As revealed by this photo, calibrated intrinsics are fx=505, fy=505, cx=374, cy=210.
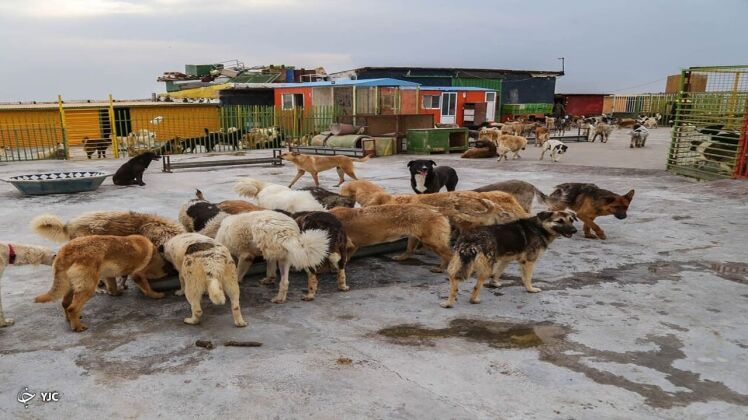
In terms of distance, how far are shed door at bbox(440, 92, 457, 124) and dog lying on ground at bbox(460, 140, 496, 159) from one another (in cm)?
1027

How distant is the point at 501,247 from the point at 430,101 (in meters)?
25.8

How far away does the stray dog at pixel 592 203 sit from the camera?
27.0 ft

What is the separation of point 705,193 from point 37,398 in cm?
1333

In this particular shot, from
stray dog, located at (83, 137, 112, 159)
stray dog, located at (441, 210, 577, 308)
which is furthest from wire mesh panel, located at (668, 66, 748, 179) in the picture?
stray dog, located at (83, 137, 112, 159)

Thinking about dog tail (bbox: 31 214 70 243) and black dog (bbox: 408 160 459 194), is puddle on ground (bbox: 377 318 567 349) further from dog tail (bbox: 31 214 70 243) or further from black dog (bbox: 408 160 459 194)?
black dog (bbox: 408 160 459 194)

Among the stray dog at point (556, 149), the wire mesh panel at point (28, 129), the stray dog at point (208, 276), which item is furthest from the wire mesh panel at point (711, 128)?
the wire mesh panel at point (28, 129)

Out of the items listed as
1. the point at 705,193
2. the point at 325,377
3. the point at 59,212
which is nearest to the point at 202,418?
the point at 325,377

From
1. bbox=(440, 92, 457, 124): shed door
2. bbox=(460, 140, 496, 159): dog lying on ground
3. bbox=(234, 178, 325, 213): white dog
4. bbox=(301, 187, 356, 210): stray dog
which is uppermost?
bbox=(440, 92, 457, 124): shed door

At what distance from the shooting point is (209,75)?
148 ft

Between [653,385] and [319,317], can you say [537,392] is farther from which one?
[319,317]

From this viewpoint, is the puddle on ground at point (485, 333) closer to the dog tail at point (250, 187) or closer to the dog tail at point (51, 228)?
the dog tail at point (51, 228)

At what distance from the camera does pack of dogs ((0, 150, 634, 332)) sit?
16.0 ft

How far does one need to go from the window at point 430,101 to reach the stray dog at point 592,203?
22221 millimetres

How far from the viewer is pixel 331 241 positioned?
5.77 meters
